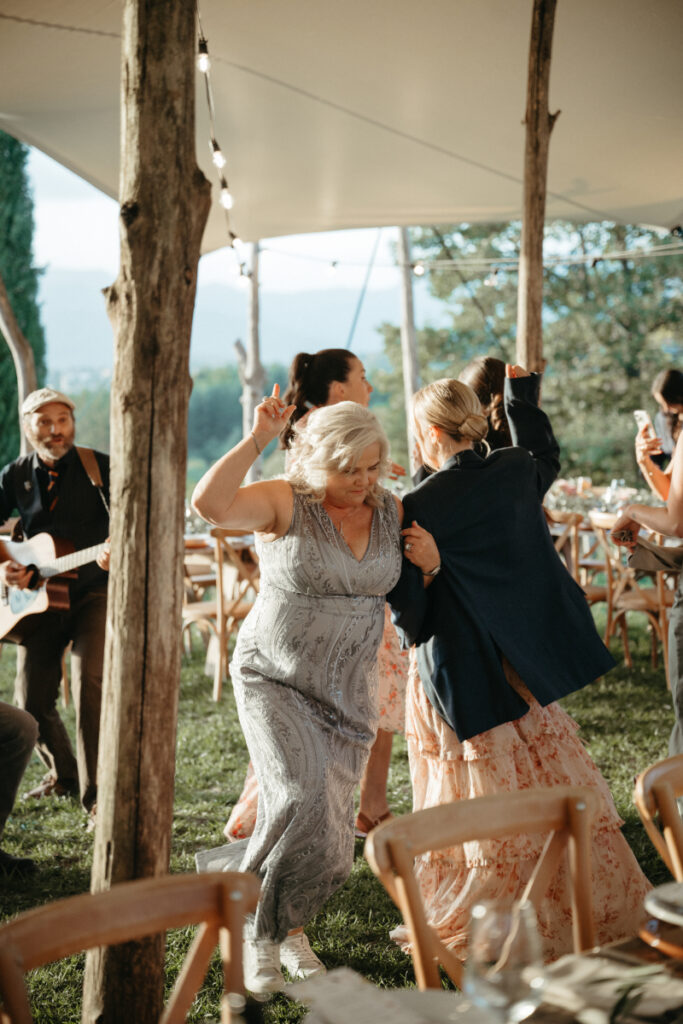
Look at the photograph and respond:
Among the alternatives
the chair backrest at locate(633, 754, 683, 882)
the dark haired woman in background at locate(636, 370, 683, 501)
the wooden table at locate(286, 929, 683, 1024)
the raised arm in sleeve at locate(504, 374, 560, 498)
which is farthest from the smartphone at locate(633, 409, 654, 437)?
the wooden table at locate(286, 929, 683, 1024)

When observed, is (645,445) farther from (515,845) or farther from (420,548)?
(515,845)

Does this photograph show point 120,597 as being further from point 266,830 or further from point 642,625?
point 642,625

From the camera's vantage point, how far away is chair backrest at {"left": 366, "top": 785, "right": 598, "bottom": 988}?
1.72 m

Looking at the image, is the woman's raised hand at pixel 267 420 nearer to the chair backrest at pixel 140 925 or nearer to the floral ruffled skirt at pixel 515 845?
the floral ruffled skirt at pixel 515 845

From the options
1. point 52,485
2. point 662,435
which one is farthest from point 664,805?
point 662,435

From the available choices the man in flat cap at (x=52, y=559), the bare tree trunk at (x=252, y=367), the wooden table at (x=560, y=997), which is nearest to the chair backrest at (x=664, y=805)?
the wooden table at (x=560, y=997)

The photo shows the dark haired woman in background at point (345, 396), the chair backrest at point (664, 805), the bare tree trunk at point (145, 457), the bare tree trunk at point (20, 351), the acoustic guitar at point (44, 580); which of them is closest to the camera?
the chair backrest at point (664, 805)

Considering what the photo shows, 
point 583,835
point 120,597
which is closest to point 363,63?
point 120,597

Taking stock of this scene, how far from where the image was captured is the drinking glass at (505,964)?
1242mm

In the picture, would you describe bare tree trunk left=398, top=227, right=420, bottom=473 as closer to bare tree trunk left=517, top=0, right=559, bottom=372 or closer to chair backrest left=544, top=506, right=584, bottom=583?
chair backrest left=544, top=506, right=584, bottom=583

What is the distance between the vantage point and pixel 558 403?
1689 cm

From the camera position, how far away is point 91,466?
14.2 feet

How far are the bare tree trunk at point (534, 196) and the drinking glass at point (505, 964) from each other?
13.5ft

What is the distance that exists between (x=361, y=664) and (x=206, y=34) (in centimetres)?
411
